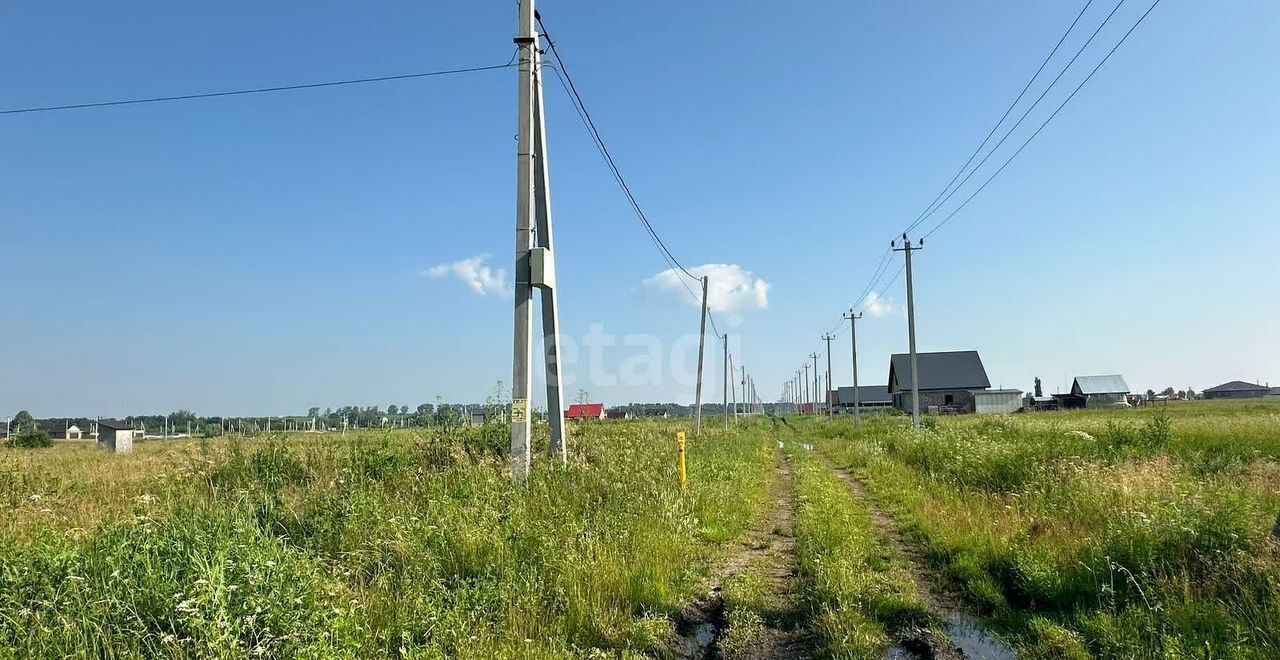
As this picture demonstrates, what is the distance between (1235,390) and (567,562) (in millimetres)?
181100

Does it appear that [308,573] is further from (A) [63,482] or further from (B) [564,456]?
(A) [63,482]

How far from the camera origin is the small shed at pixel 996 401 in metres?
70.4

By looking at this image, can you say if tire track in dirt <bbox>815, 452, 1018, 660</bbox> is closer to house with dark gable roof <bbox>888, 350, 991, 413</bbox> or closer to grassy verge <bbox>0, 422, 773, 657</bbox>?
grassy verge <bbox>0, 422, 773, 657</bbox>

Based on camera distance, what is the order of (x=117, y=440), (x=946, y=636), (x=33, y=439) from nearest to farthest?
(x=946, y=636)
(x=117, y=440)
(x=33, y=439)

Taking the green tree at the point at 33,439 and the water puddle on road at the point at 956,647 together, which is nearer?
the water puddle on road at the point at 956,647

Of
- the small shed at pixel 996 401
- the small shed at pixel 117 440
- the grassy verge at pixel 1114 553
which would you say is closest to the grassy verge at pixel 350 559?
the grassy verge at pixel 1114 553

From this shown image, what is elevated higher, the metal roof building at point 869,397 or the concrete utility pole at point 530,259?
the concrete utility pole at point 530,259

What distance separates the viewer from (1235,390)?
138m

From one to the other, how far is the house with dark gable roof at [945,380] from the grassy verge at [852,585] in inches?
2730

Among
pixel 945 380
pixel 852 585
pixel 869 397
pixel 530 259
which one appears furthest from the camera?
pixel 869 397

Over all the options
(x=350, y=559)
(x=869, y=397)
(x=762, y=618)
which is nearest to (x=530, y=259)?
(x=350, y=559)

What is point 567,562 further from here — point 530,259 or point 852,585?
point 530,259

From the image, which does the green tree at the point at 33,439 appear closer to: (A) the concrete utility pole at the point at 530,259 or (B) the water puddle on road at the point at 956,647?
(A) the concrete utility pole at the point at 530,259

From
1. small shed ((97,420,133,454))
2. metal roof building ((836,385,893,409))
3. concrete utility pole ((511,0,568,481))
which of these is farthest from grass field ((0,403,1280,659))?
metal roof building ((836,385,893,409))
